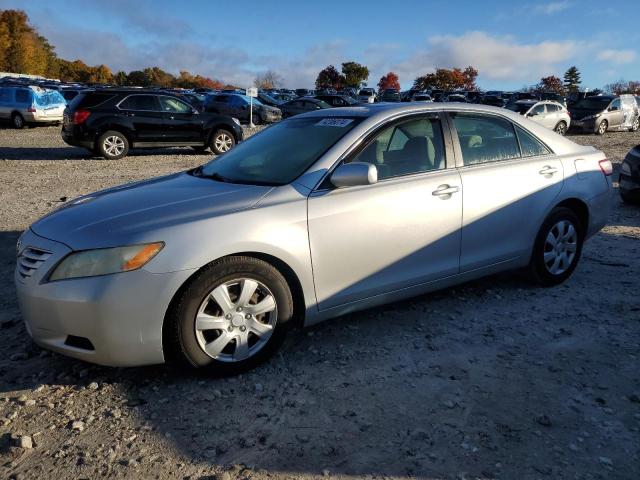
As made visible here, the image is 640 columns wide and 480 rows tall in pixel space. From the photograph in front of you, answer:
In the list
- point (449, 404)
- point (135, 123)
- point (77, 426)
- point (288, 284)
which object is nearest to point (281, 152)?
point (288, 284)

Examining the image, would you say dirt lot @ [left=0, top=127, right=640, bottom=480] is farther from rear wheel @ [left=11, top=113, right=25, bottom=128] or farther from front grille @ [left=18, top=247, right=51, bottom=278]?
rear wheel @ [left=11, top=113, right=25, bottom=128]

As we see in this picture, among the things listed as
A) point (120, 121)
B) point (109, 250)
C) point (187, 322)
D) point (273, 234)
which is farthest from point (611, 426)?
point (120, 121)

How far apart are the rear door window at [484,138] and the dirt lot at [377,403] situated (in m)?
1.17

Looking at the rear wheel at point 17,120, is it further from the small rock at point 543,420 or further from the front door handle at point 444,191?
the small rock at point 543,420

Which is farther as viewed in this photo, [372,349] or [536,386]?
[372,349]

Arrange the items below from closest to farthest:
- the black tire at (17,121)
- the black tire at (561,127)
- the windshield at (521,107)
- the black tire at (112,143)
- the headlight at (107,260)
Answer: the headlight at (107,260), the black tire at (112,143), the windshield at (521,107), the black tire at (17,121), the black tire at (561,127)

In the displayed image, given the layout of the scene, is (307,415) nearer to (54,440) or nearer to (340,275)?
(340,275)

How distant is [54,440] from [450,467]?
189 centimetres

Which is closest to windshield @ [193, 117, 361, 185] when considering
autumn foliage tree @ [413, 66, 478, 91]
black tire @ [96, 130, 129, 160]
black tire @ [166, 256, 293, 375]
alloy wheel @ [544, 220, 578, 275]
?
black tire @ [166, 256, 293, 375]

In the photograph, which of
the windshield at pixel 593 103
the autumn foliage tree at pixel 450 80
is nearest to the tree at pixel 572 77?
the autumn foliage tree at pixel 450 80

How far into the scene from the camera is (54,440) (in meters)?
2.69

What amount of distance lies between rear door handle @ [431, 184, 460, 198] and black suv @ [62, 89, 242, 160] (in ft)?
36.8

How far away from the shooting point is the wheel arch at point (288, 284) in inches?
118

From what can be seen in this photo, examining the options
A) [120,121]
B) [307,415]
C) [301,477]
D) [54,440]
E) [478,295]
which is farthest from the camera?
[120,121]
